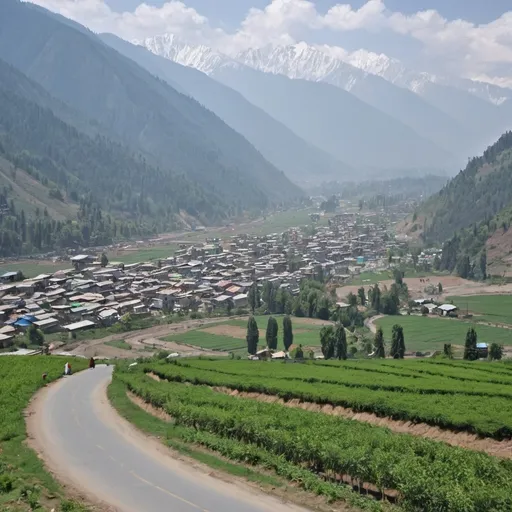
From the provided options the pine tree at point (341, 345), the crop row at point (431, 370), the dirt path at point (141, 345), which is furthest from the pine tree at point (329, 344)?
the dirt path at point (141, 345)

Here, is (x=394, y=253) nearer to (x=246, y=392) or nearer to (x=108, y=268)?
(x=108, y=268)

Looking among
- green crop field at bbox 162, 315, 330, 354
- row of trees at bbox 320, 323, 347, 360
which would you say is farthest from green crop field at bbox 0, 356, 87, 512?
green crop field at bbox 162, 315, 330, 354

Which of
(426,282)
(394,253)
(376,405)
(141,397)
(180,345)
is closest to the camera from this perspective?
(376,405)

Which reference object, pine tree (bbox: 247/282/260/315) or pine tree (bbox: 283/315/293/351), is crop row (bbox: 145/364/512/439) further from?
pine tree (bbox: 247/282/260/315)

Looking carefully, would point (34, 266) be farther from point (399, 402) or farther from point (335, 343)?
point (399, 402)

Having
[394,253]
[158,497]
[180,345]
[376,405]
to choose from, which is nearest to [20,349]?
[180,345]

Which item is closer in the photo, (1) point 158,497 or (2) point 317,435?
(1) point 158,497
